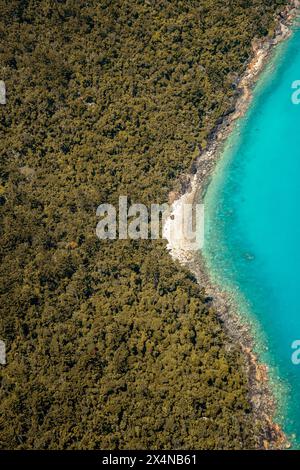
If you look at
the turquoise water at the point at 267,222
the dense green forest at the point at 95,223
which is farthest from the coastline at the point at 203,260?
the dense green forest at the point at 95,223

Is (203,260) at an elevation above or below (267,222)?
below

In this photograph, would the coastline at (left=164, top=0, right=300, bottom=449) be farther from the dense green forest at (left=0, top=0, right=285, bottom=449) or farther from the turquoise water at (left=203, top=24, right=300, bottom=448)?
the dense green forest at (left=0, top=0, right=285, bottom=449)

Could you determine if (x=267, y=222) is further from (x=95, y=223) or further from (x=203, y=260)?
(x=95, y=223)

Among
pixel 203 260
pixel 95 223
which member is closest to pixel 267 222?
pixel 203 260

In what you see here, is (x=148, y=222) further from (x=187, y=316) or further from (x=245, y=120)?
(x=245, y=120)

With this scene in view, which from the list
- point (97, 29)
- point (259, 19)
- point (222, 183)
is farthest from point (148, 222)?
point (259, 19)
